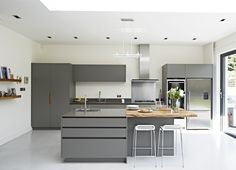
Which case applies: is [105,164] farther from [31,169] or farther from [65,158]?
[31,169]

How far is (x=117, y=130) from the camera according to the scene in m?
4.21

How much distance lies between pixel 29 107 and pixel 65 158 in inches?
134

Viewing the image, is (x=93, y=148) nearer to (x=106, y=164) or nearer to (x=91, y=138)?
(x=91, y=138)

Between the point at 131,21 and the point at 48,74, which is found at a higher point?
the point at 131,21

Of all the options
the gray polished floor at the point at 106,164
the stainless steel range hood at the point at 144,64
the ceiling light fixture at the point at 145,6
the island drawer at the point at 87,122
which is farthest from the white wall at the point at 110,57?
the island drawer at the point at 87,122

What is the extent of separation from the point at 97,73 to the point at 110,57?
2.77ft

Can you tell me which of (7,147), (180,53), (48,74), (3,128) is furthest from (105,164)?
(180,53)

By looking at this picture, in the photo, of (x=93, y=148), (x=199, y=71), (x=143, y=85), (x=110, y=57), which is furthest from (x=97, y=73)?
(x=93, y=148)

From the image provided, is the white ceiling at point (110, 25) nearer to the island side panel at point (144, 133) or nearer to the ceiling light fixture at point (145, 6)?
the ceiling light fixture at point (145, 6)

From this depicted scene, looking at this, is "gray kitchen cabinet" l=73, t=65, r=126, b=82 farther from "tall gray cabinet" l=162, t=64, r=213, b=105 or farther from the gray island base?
the gray island base

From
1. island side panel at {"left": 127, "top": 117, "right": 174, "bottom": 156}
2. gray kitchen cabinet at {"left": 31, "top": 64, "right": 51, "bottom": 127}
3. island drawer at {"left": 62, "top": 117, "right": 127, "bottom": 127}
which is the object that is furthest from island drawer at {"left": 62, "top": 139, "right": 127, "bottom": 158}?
gray kitchen cabinet at {"left": 31, "top": 64, "right": 51, "bottom": 127}

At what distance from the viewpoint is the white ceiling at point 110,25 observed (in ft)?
14.6

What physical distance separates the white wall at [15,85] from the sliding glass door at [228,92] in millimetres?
5963

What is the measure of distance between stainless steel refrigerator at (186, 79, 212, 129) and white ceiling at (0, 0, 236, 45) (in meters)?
1.35
